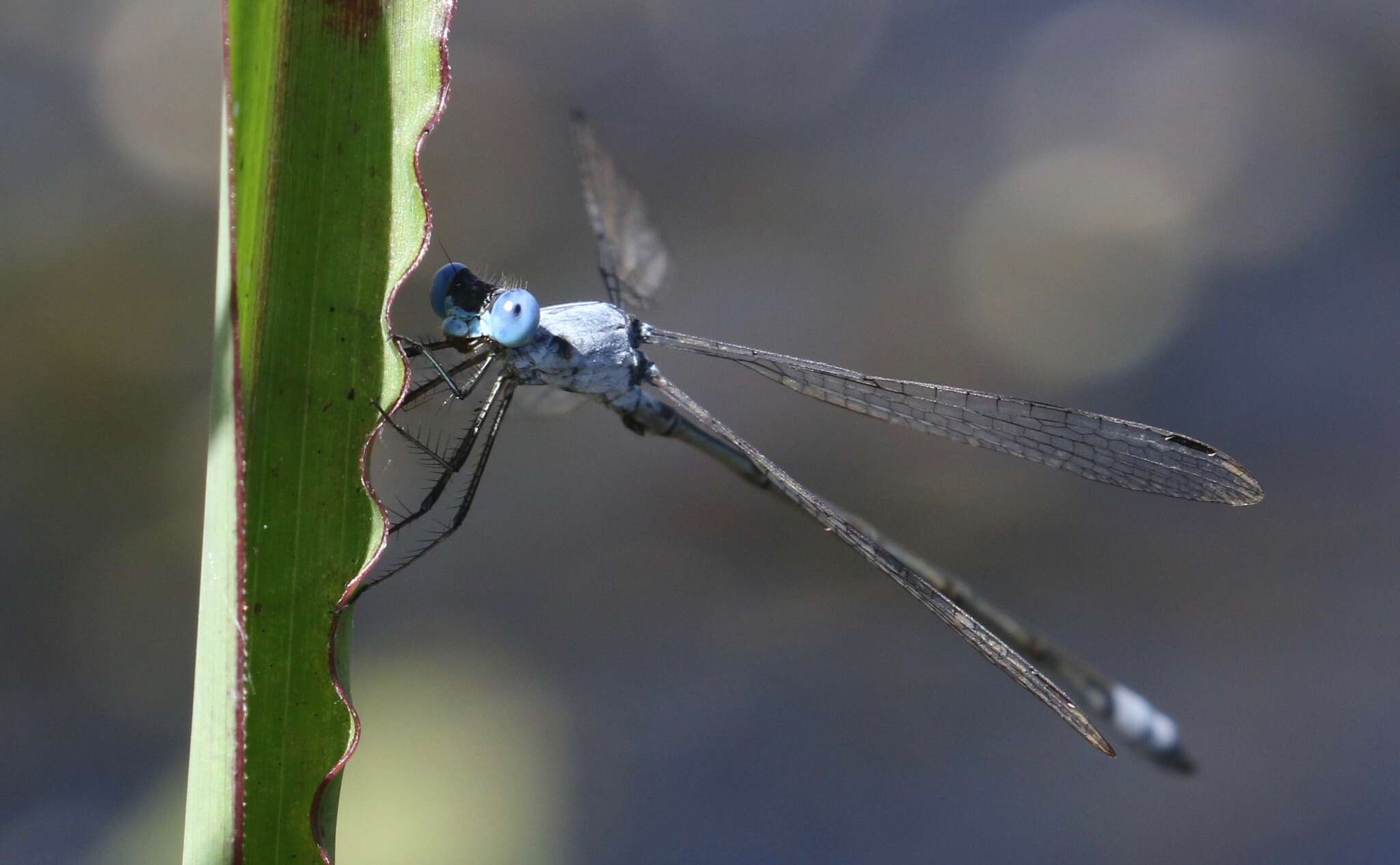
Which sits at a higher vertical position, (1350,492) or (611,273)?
(1350,492)

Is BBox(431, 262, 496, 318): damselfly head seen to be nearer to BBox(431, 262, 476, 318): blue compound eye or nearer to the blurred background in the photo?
BBox(431, 262, 476, 318): blue compound eye

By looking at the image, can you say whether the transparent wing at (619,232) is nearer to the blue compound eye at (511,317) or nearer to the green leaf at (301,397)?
the blue compound eye at (511,317)

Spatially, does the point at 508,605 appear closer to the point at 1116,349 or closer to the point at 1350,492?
the point at 1116,349

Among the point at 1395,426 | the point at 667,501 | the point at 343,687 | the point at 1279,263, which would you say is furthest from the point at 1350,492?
the point at 343,687

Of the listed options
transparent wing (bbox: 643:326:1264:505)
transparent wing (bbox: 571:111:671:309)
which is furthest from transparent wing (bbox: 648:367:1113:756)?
transparent wing (bbox: 571:111:671:309)

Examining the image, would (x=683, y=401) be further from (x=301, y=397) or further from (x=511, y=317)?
(x=301, y=397)

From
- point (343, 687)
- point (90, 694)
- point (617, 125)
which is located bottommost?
point (90, 694)

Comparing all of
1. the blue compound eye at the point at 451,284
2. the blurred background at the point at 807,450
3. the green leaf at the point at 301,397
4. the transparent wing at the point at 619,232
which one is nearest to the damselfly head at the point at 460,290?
the blue compound eye at the point at 451,284
